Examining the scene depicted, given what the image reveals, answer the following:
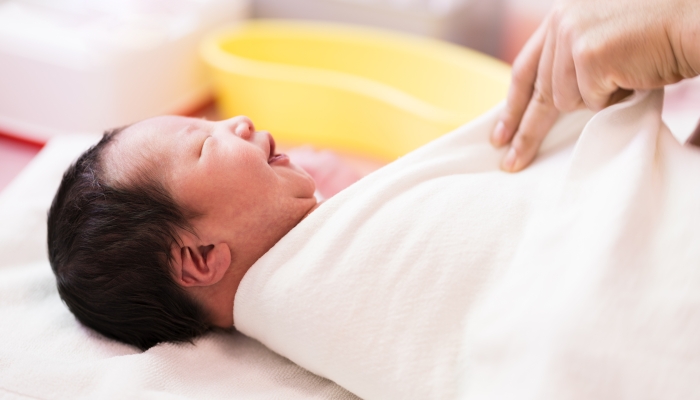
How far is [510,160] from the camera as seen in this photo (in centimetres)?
87

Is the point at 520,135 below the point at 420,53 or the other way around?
the other way around

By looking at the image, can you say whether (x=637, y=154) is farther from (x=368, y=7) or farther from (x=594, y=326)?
(x=368, y=7)

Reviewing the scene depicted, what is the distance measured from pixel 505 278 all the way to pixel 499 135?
1.00 ft

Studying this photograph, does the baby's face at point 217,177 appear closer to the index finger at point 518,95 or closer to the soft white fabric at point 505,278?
the soft white fabric at point 505,278

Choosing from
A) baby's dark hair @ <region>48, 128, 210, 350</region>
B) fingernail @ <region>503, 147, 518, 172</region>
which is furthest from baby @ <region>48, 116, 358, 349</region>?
fingernail @ <region>503, 147, 518, 172</region>

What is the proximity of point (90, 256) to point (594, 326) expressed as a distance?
595 mm

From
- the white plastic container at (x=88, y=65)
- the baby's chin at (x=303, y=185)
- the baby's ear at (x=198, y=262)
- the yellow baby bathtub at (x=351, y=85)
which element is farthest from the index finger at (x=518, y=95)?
the white plastic container at (x=88, y=65)

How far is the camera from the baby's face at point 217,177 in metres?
0.79

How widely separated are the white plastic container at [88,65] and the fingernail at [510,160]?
1060 millimetres

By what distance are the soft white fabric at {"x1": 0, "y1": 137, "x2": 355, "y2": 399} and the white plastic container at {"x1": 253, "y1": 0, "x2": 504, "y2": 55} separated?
1367 millimetres

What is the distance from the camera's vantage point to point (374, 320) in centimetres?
70

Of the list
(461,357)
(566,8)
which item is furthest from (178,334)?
(566,8)

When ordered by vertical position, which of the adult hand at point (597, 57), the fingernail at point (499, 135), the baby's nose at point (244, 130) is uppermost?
the adult hand at point (597, 57)

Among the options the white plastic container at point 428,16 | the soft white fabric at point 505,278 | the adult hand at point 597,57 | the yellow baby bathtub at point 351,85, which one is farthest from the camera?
the white plastic container at point 428,16
